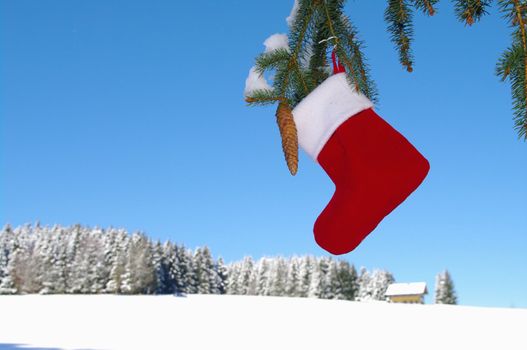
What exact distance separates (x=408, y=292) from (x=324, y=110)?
4154cm

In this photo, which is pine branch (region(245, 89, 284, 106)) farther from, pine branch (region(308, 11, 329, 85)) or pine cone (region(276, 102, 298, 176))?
pine branch (region(308, 11, 329, 85))

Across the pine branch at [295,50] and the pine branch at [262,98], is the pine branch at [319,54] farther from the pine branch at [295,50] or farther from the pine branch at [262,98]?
the pine branch at [262,98]

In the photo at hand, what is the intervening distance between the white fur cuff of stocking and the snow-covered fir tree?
43.3 metres

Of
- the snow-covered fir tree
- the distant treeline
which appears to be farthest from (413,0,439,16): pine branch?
the snow-covered fir tree

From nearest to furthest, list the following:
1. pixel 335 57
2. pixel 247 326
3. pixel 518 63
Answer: pixel 518 63 < pixel 335 57 < pixel 247 326

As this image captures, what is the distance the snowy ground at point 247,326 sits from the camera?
10.4m

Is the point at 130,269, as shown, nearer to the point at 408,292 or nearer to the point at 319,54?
the point at 408,292

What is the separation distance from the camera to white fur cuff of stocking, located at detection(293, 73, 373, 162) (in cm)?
163

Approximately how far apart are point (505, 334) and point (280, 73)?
14425mm

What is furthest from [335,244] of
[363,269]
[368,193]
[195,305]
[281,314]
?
[363,269]

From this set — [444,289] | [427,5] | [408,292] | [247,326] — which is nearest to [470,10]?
[427,5]

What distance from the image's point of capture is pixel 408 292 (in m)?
40.0

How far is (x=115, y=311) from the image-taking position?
17.0 meters

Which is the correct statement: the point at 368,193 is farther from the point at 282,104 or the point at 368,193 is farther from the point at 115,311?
the point at 115,311
